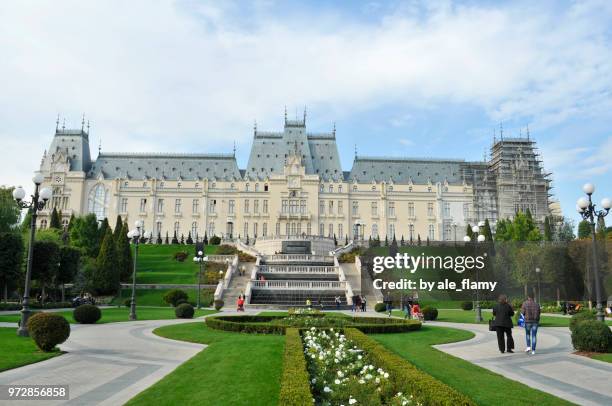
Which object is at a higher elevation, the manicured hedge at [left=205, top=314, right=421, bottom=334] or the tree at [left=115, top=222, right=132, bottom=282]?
the tree at [left=115, top=222, right=132, bottom=282]

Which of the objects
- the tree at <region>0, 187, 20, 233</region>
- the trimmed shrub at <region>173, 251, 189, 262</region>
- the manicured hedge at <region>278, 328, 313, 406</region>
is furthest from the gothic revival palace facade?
the manicured hedge at <region>278, 328, 313, 406</region>

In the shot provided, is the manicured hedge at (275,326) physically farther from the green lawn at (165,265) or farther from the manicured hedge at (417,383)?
the green lawn at (165,265)

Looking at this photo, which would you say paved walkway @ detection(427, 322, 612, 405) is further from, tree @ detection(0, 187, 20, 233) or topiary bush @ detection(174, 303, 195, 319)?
tree @ detection(0, 187, 20, 233)

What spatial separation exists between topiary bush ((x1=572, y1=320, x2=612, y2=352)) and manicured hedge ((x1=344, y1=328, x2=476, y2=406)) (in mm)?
7655

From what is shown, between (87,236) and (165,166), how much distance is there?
38178 mm

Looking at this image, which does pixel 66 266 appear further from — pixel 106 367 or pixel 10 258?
pixel 106 367

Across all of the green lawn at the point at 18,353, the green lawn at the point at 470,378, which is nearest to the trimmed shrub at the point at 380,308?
the green lawn at the point at 470,378

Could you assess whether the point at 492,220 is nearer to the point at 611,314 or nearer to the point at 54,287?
the point at 611,314

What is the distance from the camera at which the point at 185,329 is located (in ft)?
68.8

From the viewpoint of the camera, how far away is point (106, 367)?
12.4 metres

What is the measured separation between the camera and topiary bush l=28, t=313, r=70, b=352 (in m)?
13.9

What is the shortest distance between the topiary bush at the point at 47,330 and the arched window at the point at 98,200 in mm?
81412

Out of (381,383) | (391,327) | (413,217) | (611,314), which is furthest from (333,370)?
(413,217)

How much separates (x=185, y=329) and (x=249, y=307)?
1762 centimetres
